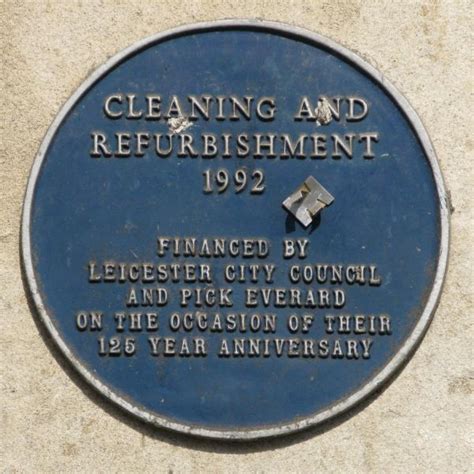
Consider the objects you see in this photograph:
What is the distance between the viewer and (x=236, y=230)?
6656 millimetres

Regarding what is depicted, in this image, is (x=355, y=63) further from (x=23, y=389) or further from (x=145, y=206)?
(x=23, y=389)

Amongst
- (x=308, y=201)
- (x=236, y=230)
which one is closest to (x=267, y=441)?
(x=236, y=230)

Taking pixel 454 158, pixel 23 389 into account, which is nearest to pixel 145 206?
pixel 23 389

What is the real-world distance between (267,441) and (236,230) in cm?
89

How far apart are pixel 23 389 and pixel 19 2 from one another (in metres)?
1.67

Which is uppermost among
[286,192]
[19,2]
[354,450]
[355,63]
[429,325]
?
[19,2]

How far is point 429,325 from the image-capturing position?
6.62 meters

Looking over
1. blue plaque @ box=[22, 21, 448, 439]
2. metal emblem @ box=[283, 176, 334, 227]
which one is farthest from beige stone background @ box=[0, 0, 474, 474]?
metal emblem @ box=[283, 176, 334, 227]

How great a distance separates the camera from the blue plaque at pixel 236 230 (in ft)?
21.4

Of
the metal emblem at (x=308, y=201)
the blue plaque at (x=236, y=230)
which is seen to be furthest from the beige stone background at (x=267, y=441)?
the metal emblem at (x=308, y=201)

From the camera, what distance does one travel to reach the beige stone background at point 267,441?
257 inches

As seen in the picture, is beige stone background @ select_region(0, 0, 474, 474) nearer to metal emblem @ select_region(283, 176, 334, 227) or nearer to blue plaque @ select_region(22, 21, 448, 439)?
blue plaque @ select_region(22, 21, 448, 439)

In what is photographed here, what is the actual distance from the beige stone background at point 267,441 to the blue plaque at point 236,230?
9 centimetres

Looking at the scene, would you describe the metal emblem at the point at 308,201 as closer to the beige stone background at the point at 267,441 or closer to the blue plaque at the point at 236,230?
the blue plaque at the point at 236,230
